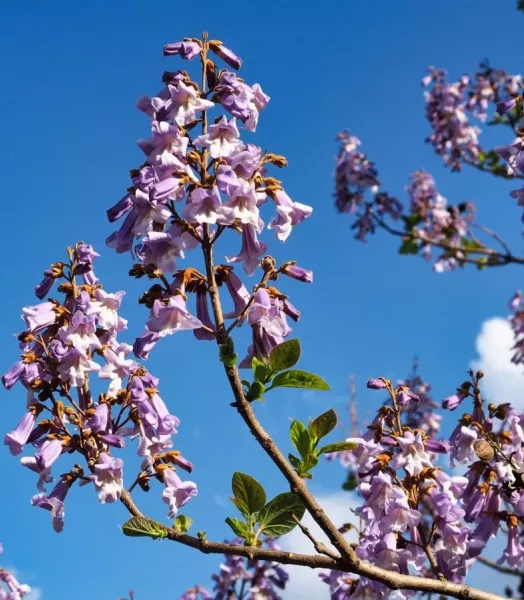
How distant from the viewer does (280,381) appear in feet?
8.38

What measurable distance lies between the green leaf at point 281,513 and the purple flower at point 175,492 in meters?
0.49

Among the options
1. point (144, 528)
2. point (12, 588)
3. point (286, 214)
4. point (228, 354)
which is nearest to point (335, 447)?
point (228, 354)

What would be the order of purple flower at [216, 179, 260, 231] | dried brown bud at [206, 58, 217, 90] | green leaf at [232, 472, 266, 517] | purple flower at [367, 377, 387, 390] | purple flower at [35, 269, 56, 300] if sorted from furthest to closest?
purple flower at [367, 377, 387, 390] → purple flower at [35, 269, 56, 300] → dried brown bud at [206, 58, 217, 90] → green leaf at [232, 472, 266, 517] → purple flower at [216, 179, 260, 231]

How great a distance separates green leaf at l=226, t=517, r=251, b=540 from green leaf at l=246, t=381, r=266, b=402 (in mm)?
477

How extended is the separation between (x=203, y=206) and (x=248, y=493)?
103cm

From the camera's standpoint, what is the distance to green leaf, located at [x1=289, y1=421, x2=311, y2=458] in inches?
105

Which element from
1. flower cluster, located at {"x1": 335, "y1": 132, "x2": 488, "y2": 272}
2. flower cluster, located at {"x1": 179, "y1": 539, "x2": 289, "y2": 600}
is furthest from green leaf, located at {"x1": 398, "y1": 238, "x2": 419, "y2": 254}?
flower cluster, located at {"x1": 179, "y1": 539, "x2": 289, "y2": 600}

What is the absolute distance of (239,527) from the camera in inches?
104

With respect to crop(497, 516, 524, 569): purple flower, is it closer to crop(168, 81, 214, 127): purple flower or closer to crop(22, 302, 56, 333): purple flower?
crop(22, 302, 56, 333): purple flower

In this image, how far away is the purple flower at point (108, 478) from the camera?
109 inches

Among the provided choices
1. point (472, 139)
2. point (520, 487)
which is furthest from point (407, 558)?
point (472, 139)

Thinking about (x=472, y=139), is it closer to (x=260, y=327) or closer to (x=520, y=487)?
(x=520, y=487)

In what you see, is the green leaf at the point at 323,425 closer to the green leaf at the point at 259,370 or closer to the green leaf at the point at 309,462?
the green leaf at the point at 309,462

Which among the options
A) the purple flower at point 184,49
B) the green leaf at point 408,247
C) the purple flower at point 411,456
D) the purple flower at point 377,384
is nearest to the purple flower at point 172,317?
the purple flower at point 184,49
